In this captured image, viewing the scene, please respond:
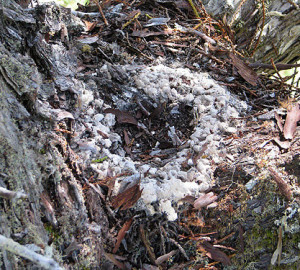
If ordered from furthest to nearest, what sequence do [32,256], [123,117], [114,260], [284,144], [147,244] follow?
1. [123,117]
2. [284,144]
3. [147,244]
4. [114,260]
5. [32,256]

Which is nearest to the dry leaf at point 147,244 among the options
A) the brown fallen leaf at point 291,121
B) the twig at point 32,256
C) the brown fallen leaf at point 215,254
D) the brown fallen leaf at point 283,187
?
the brown fallen leaf at point 215,254

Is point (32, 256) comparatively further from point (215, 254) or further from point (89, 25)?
point (89, 25)

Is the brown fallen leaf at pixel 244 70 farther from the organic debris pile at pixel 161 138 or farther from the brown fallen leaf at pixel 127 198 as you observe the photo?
the brown fallen leaf at pixel 127 198

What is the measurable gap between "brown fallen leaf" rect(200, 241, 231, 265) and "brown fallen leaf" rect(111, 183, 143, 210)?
0.47 metres

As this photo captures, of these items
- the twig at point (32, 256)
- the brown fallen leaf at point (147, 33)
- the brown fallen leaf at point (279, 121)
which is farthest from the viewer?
the brown fallen leaf at point (147, 33)

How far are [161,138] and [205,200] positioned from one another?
0.72 meters

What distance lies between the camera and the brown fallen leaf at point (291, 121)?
193 centimetres

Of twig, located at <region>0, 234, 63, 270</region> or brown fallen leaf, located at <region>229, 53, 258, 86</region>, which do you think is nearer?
twig, located at <region>0, 234, 63, 270</region>

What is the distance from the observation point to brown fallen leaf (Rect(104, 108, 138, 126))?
2195 millimetres

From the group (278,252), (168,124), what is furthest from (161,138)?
(278,252)

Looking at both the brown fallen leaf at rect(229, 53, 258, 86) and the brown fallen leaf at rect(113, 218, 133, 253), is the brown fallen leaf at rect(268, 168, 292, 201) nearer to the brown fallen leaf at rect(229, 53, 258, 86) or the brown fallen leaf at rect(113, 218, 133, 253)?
the brown fallen leaf at rect(113, 218, 133, 253)

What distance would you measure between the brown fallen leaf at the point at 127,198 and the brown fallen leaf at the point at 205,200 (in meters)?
0.35

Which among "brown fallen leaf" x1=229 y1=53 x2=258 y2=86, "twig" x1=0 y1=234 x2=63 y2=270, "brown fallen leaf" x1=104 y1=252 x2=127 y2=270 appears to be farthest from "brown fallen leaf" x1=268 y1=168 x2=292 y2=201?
"twig" x1=0 y1=234 x2=63 y2=270

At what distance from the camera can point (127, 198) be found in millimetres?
1709
